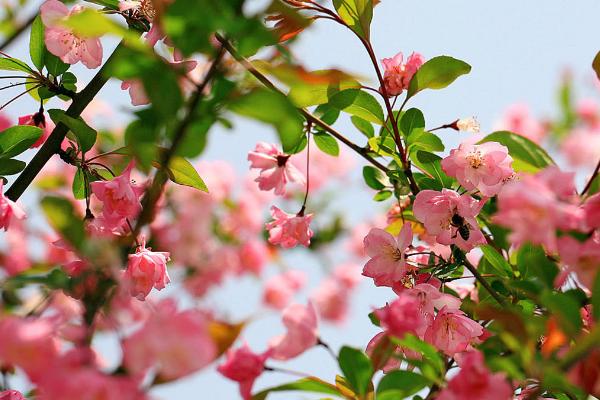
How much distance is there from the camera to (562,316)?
78cm

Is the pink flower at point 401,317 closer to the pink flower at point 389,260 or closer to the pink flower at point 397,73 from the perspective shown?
the pink flower at point 389,260

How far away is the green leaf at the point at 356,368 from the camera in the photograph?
3.01ft

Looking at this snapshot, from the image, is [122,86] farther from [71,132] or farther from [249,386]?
[249,386]

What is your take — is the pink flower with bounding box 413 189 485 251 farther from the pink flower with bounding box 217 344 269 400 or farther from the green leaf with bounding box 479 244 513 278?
the pink flower with bounding box 217 344 269 400

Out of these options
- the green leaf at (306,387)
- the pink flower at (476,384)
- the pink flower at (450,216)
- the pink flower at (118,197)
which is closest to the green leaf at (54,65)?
the pink flower at (118,197)

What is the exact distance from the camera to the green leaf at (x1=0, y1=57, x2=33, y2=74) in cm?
139

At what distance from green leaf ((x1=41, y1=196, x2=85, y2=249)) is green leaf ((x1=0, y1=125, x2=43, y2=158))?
2.07 feet

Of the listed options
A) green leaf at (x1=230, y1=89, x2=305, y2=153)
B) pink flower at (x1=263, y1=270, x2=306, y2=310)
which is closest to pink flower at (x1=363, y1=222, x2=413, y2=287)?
green leaf at (x1=230, y1=89, x2=305, y2=153)

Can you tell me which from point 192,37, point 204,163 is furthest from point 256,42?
point 204,163

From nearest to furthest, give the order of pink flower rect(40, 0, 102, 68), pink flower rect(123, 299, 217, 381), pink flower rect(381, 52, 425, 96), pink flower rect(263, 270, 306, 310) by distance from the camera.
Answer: pink flower rect(123, 299, 217, 381) → pink flower rect(40, 0, 102, 68) → pink flower rect(381, 52, 425, 96) → pink flower rect(263, 270, 306, 310)

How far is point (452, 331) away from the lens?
1155 millimetres

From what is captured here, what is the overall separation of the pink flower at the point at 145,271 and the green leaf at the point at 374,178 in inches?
17.7

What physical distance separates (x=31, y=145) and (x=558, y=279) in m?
0.91

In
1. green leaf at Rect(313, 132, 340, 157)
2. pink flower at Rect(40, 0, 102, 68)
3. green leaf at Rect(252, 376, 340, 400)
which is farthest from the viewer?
green leaf at Rect(313, 132, 340, 157)
